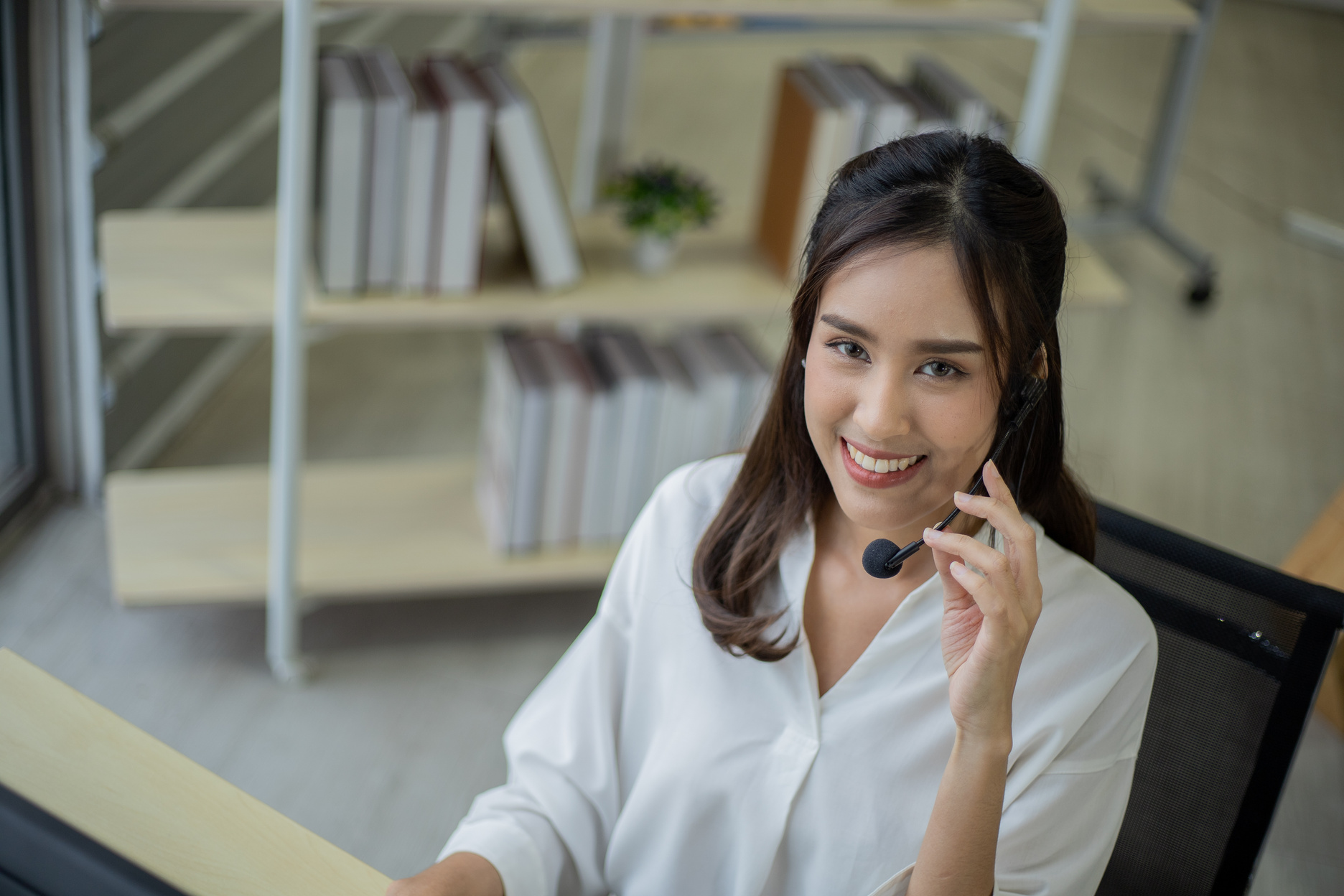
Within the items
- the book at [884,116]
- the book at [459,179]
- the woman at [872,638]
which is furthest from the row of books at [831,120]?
the woman at [872,638]

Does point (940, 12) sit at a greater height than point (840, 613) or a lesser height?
greater

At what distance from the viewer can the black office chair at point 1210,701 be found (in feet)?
3.64

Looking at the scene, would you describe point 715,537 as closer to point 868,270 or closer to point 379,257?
point 868,270

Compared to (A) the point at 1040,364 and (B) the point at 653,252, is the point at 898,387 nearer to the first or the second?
(A) the point at 1040,364

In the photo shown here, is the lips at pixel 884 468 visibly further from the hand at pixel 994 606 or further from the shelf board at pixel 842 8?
the shelf board at pixel 842 8

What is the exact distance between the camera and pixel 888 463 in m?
1.03

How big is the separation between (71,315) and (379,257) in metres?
0.77

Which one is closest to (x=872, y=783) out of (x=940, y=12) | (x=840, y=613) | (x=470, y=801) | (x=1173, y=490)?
(x=840, y=613)

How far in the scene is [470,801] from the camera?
204cm

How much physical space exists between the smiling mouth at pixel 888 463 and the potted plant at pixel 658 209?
117cm

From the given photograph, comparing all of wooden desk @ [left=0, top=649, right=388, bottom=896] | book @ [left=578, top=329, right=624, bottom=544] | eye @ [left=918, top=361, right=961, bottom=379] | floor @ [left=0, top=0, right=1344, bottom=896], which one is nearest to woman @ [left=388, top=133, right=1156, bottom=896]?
eye @ [left=918, top=361, right=961, bottom=379]

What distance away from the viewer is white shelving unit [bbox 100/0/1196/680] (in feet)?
5.99

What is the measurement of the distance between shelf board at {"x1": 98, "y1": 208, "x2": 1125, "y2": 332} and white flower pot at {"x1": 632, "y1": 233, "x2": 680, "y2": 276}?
2 cm

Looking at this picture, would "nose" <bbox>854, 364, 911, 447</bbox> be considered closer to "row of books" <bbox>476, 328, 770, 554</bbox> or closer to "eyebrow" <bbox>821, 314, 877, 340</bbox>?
"eyebrow" <bbox>821, 314, 877, 340</bbox>
